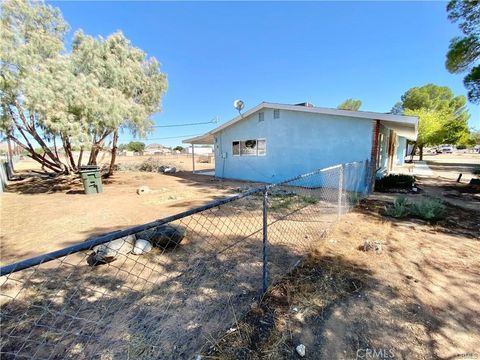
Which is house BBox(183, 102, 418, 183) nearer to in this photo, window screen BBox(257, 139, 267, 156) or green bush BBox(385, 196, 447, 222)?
window screen BBox(257, 139, 267, 156)

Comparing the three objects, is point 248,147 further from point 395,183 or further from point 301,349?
point 301,349

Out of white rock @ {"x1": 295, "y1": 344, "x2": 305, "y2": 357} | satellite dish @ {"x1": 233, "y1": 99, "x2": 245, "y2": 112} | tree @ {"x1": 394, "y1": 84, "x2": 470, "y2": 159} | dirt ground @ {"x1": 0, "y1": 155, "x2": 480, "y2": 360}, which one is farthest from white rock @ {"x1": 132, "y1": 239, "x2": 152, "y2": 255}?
tree @ {"x1": 394, "y1": 84, "x2": 470, "y2": 159}

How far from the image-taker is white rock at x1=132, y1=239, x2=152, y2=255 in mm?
3813

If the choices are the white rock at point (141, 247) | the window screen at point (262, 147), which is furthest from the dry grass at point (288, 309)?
the window screen at point (262, 147)

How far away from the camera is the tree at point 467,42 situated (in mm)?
8414

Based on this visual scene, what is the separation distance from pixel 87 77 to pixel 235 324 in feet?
37.1

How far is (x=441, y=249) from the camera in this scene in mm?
3768

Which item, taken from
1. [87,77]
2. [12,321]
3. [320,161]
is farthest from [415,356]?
[87,77]

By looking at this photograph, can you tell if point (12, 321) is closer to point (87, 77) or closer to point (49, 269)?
point (49, 269)

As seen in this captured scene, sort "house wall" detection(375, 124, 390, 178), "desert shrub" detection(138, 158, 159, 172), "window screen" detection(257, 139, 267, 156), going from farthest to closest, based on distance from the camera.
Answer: "desert shrub" detection(138, 158, 159, 172) → "window screen" detection(257, 139, 267, 156) → "house wall" detection(375, 124, 390, 178)

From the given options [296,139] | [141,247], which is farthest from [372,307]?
[296,139]

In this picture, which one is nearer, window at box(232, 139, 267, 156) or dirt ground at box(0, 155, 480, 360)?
dirt ground at box(0, 155, 480, 360)

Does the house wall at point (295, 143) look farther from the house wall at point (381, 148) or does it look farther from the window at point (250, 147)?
the house wall at point (381, 148)

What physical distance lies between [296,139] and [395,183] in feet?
14.5
